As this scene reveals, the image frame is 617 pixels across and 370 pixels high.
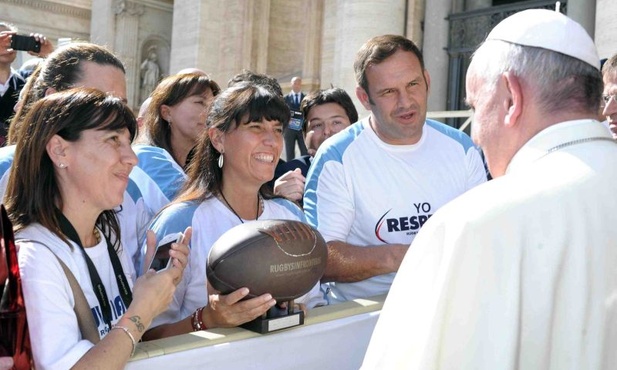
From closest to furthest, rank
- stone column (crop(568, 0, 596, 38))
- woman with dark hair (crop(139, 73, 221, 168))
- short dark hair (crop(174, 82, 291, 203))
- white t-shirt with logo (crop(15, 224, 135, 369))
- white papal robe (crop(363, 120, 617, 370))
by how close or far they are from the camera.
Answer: white papal robe (crop(363, 120, 617, 370)) < white t-shirt with logo (crop(15, 224, 135, 369)) < short dark hair (crop(174, 82, 291, 203)) < woman with dark hair (crop(139, 73, 221, 168)) < stone column (crop(568, 0, 596, 38))

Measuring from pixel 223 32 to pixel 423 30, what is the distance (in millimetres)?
5250

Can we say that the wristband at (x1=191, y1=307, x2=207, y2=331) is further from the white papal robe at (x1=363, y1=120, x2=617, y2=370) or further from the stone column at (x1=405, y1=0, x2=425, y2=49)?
the stone column at (x1=405, y1=0, x2=425, y2=49)

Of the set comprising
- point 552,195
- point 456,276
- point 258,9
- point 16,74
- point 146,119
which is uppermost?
point 258,9

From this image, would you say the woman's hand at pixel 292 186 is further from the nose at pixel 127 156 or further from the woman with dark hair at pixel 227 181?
the nose at pixel 127 156

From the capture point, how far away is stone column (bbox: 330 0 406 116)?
11102mm

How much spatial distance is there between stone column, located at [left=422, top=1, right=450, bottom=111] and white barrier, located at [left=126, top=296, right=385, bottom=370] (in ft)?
32.6

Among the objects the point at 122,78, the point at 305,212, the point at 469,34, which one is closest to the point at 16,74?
the point at 122,78

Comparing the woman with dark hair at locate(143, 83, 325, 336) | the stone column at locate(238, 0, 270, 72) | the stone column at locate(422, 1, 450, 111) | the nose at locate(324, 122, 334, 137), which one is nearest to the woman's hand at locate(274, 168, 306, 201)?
the woman with dark hair at locate(143, 83, 325, 336)

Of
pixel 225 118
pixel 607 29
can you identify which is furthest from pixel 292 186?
pixel 607 29

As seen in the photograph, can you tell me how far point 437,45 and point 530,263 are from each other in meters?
11.1

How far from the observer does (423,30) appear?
40.2ft

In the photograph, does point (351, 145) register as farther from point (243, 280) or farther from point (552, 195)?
point (552, 195)

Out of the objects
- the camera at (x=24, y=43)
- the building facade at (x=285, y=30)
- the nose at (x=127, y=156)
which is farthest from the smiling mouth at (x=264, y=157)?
the building facade at (x=285, y=30)

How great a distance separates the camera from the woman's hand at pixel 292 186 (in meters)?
3.69
